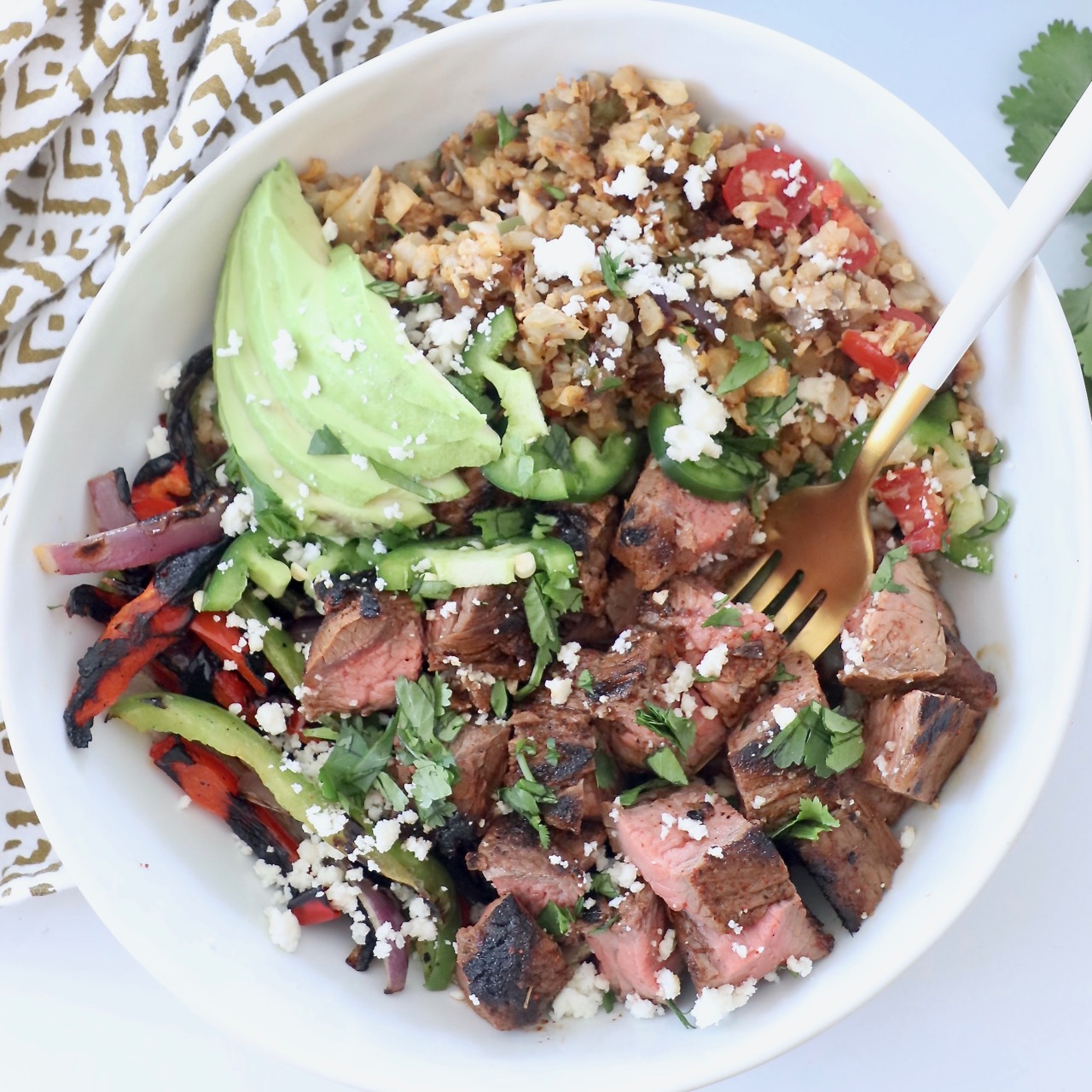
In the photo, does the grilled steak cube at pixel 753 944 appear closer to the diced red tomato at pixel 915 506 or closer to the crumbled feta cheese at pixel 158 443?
the diced red tomato at pixel 915 506

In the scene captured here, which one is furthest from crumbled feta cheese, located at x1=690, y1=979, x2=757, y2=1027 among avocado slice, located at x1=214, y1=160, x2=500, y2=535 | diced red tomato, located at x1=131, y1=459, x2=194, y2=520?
diced red tomato, located at x1=131, y1=459, x2=194, y2=520

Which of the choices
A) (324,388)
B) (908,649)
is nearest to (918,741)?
(908,649)

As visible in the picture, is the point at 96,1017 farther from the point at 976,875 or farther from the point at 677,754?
the point at 976,875

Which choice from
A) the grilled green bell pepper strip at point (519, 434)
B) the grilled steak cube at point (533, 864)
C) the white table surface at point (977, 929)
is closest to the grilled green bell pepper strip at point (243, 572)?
the grilled green bell pepper strip at point (519, 434)

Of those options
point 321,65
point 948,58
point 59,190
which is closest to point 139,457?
point 59,190

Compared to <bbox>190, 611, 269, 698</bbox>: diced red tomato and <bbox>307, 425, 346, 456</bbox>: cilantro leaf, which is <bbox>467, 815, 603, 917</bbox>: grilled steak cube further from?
<bbox>307, 425, 346, 456</bbox>: cilantro leaf

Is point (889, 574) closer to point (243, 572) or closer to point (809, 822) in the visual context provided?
A: point (809, 822)
